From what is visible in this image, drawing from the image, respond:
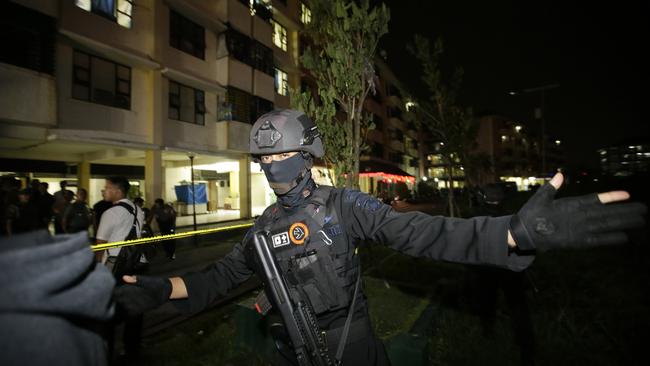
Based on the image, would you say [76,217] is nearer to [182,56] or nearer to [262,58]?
[182,56]

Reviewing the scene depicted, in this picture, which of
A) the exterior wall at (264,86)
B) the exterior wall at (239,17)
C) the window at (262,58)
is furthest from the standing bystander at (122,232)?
the window at (262,58)

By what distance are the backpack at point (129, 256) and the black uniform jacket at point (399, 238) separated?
1.56 metres

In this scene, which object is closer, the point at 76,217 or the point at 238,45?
the point at 76,217

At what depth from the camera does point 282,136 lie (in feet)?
7.48

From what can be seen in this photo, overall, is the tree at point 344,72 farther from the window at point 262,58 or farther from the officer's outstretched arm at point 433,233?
the window at point 262,58

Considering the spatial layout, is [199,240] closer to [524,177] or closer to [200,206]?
[200,206]

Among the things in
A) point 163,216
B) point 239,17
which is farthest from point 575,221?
point 239,17

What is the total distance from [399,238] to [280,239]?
76cm

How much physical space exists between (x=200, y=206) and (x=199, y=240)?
8.67 m

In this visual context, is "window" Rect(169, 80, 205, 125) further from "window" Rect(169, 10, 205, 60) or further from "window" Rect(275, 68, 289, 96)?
"window" Rect(275, 68, 289, 96)

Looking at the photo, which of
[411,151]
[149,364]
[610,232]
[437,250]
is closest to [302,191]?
[437,250]

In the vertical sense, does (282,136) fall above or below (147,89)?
below

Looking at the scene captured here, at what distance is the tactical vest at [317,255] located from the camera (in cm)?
191

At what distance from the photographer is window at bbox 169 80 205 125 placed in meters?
15.0
